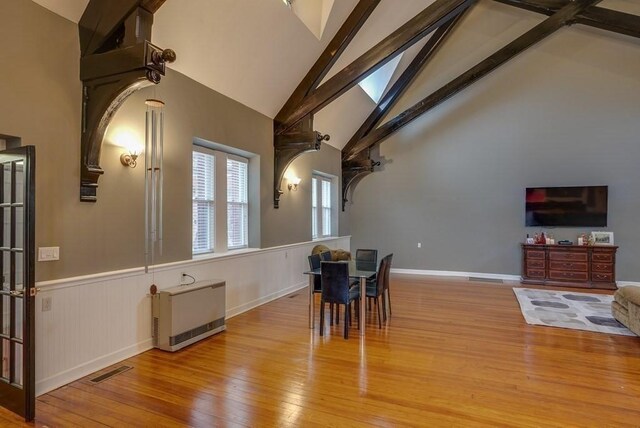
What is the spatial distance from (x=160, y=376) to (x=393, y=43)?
5113 mm

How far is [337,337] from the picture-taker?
153 inches

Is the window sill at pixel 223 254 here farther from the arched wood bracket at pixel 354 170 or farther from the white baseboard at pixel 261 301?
the arched wood bracket at pixel 354 170

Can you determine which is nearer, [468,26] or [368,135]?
[468,26]

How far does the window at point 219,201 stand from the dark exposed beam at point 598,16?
20.8 ft

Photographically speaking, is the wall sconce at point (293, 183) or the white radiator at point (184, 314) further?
the wall sconce at point (293, 183)

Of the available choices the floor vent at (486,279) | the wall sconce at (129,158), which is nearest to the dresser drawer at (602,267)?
the floor vent at (486,279)

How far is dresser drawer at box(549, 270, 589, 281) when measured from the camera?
6.50 metres

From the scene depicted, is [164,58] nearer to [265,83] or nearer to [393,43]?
[265,83]

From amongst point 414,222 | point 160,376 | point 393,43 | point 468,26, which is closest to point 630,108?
point 468,26

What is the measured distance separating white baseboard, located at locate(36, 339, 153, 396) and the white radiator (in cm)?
17

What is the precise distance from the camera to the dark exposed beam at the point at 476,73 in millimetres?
6426

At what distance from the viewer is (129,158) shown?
328 cm

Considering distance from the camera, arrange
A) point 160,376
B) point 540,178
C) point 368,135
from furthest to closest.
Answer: point 368,135
point 540,178
point 160,376

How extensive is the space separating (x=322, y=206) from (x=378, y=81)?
3.08 m
